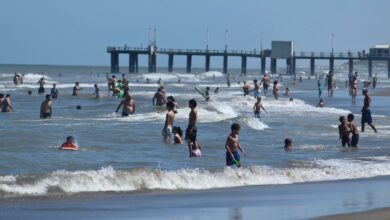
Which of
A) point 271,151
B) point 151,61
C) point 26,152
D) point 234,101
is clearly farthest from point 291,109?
point 151,61

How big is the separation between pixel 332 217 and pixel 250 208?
1.16 m

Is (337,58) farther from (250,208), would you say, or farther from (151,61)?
(250,208)

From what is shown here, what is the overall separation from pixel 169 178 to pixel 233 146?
4.35 ft

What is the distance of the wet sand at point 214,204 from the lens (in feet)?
33.1

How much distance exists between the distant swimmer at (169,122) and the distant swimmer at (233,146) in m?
3.83

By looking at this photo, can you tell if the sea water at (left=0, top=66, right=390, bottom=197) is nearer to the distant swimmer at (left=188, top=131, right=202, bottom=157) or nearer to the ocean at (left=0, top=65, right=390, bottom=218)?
the ocean at (left=0, top=65, right=390, bottom=218)

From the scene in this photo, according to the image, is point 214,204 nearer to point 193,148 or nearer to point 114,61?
point 193,148

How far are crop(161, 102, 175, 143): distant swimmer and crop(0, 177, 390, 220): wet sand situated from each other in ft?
17.2

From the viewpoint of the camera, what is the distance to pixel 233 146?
1417cm

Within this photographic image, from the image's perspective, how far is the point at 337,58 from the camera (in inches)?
3871

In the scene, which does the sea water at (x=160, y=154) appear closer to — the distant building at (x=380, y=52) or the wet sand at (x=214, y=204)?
the wet sand at (x=214, y=204)

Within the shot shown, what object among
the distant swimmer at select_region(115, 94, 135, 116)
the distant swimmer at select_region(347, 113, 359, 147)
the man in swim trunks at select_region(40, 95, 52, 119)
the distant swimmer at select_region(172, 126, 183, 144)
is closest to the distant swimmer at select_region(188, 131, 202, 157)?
the distant swimmer at select_region(172, 126, 183, 144)

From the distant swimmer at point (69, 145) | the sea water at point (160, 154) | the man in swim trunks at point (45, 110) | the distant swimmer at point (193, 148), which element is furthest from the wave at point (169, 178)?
the man in swim trunks at point (45, 110)

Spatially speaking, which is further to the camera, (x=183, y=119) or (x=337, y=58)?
(x=337, y=58)
